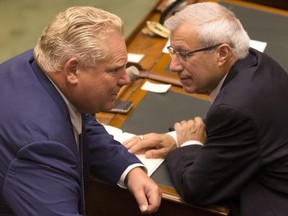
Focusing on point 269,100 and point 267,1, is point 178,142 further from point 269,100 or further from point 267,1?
point 267,1

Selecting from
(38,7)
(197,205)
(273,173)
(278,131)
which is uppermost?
(278,131)

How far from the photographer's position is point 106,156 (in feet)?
7.23

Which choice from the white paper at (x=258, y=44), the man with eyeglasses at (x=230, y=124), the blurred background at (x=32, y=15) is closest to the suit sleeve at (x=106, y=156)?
the man with eyeglasses at (x=230, y=124)

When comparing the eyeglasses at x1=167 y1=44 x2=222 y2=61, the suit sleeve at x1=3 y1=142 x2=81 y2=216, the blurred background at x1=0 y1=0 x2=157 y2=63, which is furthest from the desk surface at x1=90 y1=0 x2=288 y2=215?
the blurred background at x1=0 y1=0 x2=157 y2=63

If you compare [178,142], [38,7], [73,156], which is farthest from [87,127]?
[38,7]

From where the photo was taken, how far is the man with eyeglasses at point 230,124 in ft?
6.62

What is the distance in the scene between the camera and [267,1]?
3490mm

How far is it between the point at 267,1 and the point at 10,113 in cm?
219

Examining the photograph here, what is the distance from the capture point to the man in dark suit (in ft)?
5.41

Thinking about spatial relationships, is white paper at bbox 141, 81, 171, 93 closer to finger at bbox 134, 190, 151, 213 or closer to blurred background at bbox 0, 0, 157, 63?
finger at bbox 134, 190, 151, 213

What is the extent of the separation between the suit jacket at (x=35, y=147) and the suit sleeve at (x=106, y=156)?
1.28 feet

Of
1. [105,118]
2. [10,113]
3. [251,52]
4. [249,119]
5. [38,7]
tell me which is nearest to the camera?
[10,113]

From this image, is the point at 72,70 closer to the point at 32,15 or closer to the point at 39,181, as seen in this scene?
the point at 39,181

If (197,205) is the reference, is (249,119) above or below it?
above
